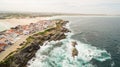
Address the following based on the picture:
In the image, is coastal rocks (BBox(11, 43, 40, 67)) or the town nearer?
coastal rocks (BBox(11, 43, 40, 67))

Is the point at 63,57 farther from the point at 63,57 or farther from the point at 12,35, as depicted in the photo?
the point at 12,35

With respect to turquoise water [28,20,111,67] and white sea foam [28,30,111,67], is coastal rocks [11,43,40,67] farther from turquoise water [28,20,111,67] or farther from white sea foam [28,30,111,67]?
white sea foam [28,30,111,67]

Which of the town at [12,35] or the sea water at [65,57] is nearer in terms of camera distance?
the sea water at [65,57]

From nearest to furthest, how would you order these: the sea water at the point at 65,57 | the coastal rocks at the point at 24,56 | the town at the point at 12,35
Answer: the coastal rocks at the point at 24,56
the sea water at the point at 65,57
the town at the point at 12,35

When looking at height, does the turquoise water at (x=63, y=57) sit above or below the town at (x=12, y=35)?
below

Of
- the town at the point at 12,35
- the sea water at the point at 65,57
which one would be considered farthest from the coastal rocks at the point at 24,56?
the town at the point at 12,35

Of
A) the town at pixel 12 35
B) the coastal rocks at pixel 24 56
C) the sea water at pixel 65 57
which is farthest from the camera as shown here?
the town at pixel 12 35

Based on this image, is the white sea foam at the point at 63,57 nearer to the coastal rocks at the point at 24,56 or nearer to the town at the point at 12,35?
the coastal rocks at the point at 24,56

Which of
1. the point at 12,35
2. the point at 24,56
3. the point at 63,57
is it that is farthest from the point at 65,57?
the point at 12,35

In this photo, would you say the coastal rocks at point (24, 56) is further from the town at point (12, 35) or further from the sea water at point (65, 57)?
the town at point (12, 35)

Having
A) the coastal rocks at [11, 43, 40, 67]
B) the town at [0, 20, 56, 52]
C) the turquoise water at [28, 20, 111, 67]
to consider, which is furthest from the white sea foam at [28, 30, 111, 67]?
the town at [0, 20, 56, 52]

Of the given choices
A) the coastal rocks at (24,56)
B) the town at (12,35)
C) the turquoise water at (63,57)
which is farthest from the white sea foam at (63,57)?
the town at (12,35)

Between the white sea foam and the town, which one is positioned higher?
the town

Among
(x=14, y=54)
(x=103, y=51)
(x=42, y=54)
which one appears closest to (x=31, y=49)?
(x=42, y=54)
